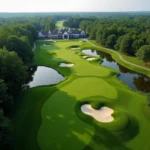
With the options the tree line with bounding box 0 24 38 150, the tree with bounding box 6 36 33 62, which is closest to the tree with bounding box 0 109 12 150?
the tree line with bounding box 0 24 38 150

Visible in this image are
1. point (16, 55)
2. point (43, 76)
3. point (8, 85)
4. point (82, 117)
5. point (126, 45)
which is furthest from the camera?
point (126, 45)

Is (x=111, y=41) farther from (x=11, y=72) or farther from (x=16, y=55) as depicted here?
(x=11, y=72)

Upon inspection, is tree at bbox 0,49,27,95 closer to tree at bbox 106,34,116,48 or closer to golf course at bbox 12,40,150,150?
golf course at bbox 12,40,150,150

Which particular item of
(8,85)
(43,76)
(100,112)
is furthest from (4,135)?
(43,76)

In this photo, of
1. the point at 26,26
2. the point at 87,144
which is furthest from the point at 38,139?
the point at 26,26

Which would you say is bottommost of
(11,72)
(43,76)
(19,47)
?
(43,76)

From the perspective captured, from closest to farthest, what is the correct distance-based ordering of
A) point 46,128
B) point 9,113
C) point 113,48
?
point 46,128, point 9,113, point 113,48

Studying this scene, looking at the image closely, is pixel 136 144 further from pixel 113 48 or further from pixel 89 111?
pixel 113 48
